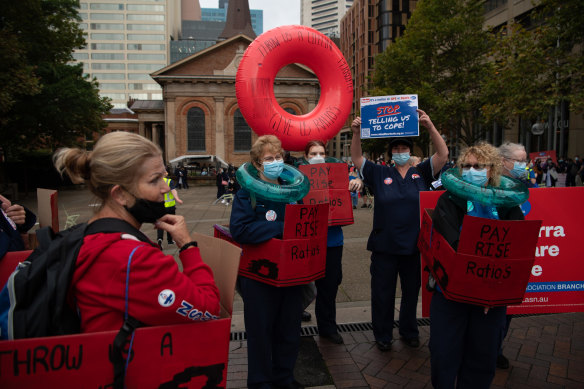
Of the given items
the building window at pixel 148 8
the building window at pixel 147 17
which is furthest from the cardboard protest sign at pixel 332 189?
the building window at pixel 148 8

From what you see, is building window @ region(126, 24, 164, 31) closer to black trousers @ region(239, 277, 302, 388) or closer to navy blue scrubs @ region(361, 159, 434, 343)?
navy blue scrubs @ region(361, 159, 434, 343)

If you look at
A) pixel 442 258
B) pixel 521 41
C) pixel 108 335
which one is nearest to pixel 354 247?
pixel 442 258

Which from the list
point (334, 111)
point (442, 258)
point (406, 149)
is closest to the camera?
point (442, 258)

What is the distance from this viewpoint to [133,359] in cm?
147

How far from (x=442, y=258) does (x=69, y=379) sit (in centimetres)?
209

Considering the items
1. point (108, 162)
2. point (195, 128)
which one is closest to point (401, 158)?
point (108, 162)

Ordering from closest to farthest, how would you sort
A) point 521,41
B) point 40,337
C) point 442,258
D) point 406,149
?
point 40,337 → point 442,258 → point 406,149 → point 521,41

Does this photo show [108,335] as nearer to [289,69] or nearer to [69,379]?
[69,379]

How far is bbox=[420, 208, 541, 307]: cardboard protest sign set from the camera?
7.20 feet

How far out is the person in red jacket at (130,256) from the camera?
1356 millimetres

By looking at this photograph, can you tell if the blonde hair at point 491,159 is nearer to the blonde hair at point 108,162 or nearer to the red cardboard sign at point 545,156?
the blonde hair at point 108,162

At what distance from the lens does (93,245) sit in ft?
4.49

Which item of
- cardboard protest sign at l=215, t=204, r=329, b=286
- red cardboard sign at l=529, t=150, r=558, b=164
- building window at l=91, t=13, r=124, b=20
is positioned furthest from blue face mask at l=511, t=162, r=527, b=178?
building window at l=91, t=13, r=124, b=20

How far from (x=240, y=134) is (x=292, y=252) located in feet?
122
